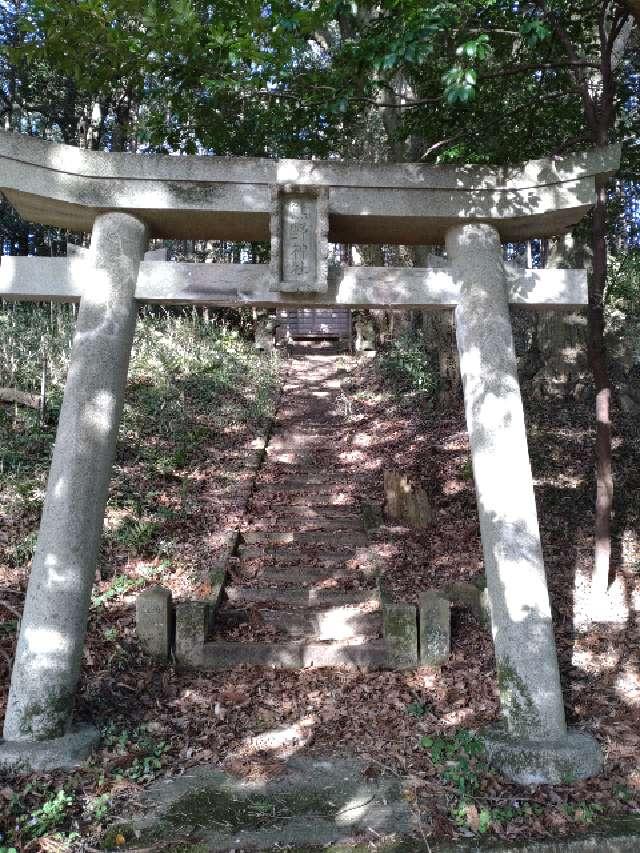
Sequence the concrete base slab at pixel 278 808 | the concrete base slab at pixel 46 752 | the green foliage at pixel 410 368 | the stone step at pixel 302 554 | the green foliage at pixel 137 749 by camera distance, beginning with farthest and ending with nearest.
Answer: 1. the green foliage at pixel 410 368
2. the stone step at pixel 302 554
3. the green foliage at pixel 137 749
4. the concrete base slab at pixel 46 752
5. the concrete base slab at pixel 278 808

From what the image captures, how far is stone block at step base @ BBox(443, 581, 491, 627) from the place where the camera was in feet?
20.1

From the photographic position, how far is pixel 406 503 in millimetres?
8281

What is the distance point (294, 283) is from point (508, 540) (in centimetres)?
247

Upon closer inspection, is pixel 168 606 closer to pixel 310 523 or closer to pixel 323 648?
pixel 323 648

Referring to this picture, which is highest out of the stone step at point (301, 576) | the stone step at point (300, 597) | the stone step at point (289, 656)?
the stone step at point (301, 576)

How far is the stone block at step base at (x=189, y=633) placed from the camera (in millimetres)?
5707

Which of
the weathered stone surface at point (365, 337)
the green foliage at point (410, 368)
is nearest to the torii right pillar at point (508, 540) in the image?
the green foliage at point (410, 368)

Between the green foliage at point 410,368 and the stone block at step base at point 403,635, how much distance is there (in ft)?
24.3

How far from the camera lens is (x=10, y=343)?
10234 mm

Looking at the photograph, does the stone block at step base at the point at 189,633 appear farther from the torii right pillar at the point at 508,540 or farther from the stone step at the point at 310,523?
the torii right pillar at the point at 508,540

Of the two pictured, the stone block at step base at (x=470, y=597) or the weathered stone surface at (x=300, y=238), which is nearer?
the weathered stone surface at (x=300, y=238)

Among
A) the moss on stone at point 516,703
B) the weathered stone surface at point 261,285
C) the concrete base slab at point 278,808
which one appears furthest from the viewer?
the weathered stone surface at point 261,285

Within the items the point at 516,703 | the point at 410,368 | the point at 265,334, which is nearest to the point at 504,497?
the point at 516,703

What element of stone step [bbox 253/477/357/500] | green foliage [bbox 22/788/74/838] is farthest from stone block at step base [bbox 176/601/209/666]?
stone step [bbox 253/477/357/500]
